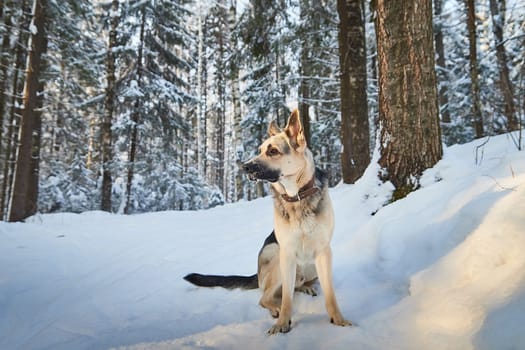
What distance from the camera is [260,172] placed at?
2.56 metres

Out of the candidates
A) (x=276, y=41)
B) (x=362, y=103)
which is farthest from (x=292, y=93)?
(x=362, y=103)

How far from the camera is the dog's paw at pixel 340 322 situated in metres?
2.16

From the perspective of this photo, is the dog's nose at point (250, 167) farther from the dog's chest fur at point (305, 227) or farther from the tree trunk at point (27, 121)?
the tree trunk at point (27, 121)

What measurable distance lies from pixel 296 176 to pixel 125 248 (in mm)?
3957

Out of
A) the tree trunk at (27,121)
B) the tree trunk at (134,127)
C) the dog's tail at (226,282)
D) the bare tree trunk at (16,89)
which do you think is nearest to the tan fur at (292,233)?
the dog's tail at (226,282)

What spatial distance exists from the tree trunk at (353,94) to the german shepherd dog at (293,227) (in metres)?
4.46

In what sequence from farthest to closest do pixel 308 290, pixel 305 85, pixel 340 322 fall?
pixel 305 85 → pixel 308 290 → pixel 340 322

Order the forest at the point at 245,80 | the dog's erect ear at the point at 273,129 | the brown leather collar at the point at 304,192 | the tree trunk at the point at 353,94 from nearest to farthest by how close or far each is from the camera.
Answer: the brown leather collar at the point at 304,192 < the dog's erect ear at the point at 273,129 < the forest at the point at 245,80 < the tree trunk at the point at 353,94

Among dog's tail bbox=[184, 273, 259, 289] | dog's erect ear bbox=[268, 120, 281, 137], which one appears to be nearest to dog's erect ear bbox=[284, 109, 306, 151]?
dog's erect ear bbox=[268, 120, 281, 137]

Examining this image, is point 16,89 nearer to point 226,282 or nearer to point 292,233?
point 226,282

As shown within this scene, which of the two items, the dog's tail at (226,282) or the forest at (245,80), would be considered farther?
the forest at (245,80)

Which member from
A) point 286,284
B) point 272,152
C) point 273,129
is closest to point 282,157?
point 272,152

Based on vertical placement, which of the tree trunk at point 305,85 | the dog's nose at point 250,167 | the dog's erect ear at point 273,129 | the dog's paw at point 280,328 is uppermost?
the tree trunk at point 305,85

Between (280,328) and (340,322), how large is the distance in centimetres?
45
